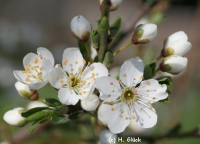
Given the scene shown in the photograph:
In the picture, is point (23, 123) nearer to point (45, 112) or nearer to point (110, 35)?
point (45, 112)

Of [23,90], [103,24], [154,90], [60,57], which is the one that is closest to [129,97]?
[154,90]

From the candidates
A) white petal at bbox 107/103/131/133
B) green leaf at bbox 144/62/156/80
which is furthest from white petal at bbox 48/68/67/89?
green leaf at bbox 144/62/156/80

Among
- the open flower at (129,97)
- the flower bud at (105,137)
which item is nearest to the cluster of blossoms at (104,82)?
the open flower at (129,97)

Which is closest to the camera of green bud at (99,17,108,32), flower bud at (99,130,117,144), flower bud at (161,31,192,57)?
green bud at (99,17,108,32)

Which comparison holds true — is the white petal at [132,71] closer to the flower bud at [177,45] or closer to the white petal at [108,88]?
the white petal at [108,88]

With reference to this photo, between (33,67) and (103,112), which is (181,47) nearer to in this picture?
(103,112)

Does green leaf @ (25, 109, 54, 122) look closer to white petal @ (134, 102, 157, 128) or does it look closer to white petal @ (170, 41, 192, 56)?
white petal @ (134, 102, 157, 128)

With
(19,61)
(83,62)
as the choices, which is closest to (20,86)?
(83,62)
